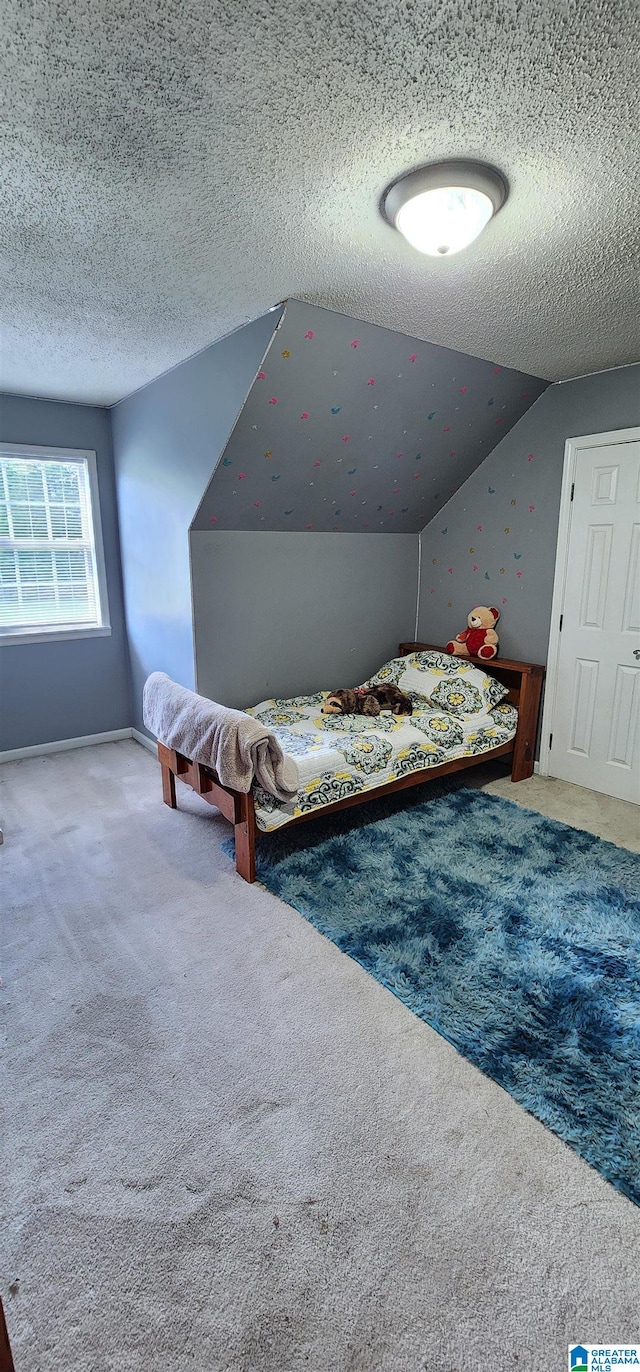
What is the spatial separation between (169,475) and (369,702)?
172 centimetres

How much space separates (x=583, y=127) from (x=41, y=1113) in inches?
109

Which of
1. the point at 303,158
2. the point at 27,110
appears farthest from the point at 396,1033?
the point at 27,110

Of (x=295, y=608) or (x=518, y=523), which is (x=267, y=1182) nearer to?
(x=295, y=608)

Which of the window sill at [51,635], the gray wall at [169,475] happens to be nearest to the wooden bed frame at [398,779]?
the gray wall at [169,475]

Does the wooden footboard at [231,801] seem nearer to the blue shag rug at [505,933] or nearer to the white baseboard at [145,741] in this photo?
the blue shag rug at [505,933]

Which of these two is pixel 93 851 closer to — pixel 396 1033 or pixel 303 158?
pixel 396 1033

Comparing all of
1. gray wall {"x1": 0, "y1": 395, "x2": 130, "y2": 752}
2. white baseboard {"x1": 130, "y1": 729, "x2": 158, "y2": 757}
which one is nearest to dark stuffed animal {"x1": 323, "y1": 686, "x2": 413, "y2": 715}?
white baseboard {"x1": 130, "y1": 729, "x2": 158, "y2": 757}

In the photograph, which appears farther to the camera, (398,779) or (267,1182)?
(398,779)

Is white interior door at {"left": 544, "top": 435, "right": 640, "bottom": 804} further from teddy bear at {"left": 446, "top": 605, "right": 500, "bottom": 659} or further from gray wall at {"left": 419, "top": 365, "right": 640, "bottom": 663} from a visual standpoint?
teddy bear at {"left": 446, "top": 605, "right": 500, "bottom": 659}

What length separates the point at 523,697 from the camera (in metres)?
3.65

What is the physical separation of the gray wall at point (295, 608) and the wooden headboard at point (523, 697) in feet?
2.56

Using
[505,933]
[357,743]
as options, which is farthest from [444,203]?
→ [505,933]

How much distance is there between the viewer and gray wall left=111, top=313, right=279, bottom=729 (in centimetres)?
279

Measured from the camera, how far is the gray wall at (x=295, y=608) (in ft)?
11.5
